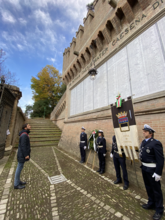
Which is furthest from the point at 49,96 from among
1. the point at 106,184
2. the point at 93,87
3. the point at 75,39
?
the point at 106,184

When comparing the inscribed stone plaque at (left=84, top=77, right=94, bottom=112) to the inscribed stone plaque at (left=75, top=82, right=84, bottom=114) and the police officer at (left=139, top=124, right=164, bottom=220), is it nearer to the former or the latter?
the inscribed stone plaque at (left=75, top=82, right=84, bottom=114)

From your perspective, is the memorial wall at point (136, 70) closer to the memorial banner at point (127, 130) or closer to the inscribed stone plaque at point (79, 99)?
the memorial banner at point (127, 130)

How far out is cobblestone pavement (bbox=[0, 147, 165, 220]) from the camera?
2.30 meters

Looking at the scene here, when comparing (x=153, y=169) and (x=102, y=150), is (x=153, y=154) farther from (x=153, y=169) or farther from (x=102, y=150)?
(x=102, y=150)

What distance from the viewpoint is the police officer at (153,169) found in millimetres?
2240

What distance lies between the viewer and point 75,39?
10461mm

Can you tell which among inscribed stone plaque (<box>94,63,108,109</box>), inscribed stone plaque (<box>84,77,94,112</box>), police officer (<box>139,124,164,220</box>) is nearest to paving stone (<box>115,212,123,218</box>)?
police officer (<box>139,124,164,220</box>)

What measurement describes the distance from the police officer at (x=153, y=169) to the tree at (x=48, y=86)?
81.6ft

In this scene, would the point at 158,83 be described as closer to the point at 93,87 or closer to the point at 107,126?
the point at 107,126

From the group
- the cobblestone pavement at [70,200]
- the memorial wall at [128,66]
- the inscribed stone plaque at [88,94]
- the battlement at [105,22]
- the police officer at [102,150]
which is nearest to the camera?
the cobblestone pavement at [70,200]

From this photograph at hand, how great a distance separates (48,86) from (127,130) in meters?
25.3

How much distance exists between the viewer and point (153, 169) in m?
2.37

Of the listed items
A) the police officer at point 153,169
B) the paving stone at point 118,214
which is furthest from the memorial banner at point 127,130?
the paving stone at point 118,214

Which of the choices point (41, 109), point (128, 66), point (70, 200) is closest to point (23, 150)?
point (70, 200)
